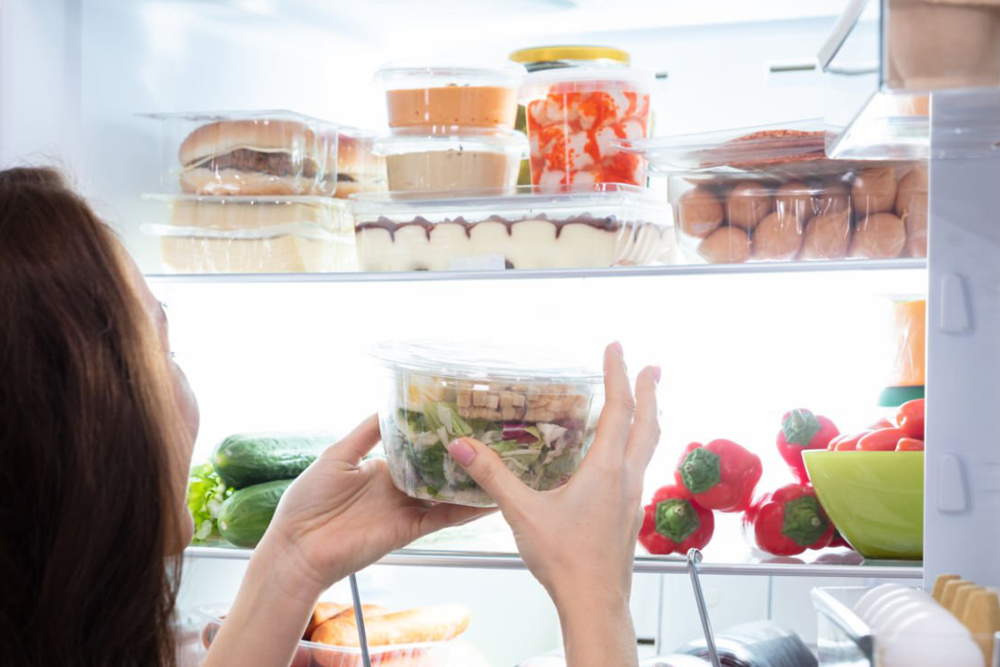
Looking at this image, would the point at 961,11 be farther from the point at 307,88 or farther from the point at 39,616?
the point at 307,88

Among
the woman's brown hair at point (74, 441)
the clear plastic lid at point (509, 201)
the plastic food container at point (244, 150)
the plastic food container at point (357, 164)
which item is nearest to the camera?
the woman's brown hair at point (74, 441)

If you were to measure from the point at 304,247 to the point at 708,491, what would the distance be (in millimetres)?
677

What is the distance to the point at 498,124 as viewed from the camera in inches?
62.7

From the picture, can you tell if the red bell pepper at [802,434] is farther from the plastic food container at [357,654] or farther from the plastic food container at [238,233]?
the plastic food container at [238,233]

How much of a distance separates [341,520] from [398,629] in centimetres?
48

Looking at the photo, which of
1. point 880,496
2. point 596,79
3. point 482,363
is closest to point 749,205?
point 596,79

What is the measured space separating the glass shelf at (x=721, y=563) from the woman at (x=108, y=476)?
0.52m

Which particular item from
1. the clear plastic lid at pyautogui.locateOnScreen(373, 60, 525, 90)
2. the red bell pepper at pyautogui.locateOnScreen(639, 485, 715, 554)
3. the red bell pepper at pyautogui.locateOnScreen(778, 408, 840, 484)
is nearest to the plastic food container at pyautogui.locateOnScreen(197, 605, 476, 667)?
the red bell pepper at pyautogui.locateOnScreen(639, 485, 715, 554)

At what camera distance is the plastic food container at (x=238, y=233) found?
63.9 inches

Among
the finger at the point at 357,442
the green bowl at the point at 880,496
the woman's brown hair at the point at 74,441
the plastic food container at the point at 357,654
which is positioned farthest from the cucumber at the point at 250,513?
the green bowl at the point at 880,496

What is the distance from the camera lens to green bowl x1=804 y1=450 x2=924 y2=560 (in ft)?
4.56

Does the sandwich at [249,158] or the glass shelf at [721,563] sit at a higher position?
the sandwich at [249,158]

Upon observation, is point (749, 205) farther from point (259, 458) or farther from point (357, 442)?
point (259, 458)

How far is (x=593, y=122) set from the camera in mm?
1527
